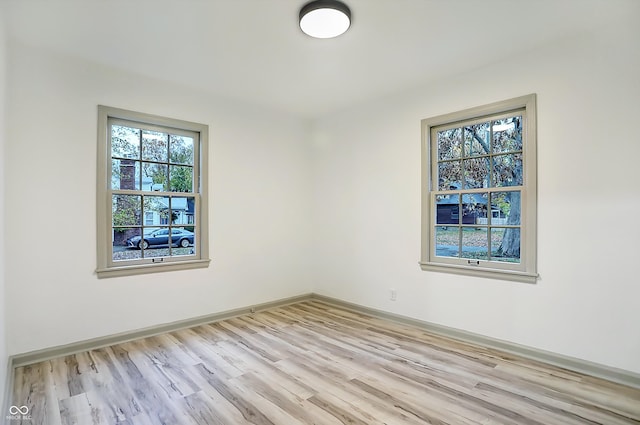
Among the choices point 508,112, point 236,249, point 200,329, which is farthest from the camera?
point 236,249

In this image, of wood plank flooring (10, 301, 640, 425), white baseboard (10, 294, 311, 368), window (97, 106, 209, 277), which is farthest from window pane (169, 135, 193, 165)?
wood plank flooring (10, 301, 640, 425)

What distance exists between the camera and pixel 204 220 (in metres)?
4.02

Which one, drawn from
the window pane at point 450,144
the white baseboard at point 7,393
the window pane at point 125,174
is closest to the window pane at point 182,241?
the window pane at point 125,174

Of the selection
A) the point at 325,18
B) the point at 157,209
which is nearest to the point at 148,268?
the point at 157,209

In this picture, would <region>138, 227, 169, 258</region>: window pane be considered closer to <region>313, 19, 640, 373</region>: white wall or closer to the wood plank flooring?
the wood plank flooring

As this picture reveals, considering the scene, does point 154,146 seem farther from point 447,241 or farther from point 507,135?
point 507,135

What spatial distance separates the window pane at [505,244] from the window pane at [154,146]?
3.57 m

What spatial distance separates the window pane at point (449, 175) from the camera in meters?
3.62

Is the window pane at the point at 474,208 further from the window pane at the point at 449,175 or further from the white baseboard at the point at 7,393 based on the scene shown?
the white baseboard at the point at 7,393

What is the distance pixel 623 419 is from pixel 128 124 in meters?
4.67

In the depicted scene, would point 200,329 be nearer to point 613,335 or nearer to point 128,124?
point 128,124

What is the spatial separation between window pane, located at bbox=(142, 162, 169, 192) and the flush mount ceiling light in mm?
2206

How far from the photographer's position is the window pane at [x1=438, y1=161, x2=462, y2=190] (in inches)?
143

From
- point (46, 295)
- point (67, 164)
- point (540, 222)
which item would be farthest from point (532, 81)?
point (46, 295)
